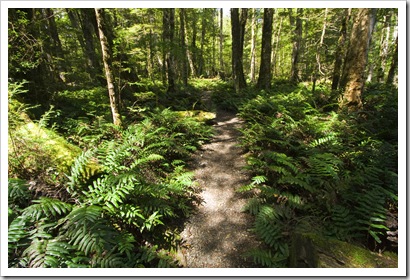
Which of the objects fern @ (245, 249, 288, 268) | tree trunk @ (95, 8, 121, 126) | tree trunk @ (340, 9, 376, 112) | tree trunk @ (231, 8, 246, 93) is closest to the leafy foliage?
fern @ (245, 249, 288, 268)

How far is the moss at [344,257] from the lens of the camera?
2.46 metres

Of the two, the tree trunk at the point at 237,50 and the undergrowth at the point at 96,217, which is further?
the tree trunk at the point at 237,50

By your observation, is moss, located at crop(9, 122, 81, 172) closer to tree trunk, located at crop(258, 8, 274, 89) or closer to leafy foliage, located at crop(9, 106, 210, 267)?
leafy foliage, located at crop(9, 106, 210, 267)

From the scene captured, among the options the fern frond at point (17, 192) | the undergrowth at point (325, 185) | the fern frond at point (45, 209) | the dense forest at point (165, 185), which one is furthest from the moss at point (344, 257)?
the fern frond at point (17, 192)

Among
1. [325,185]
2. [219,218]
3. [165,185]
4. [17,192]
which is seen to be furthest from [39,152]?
[325,185]

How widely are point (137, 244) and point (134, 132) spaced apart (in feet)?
10.7

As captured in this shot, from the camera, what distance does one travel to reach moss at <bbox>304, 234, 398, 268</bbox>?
2464 millimetres

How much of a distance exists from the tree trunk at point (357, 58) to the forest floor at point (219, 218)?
14.6 feet

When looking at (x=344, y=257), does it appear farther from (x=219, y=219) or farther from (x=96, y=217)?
(x=96, y=217)

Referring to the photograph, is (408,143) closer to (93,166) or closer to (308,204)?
(308,204)

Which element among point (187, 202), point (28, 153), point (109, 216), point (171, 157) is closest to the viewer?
point (109, 216)

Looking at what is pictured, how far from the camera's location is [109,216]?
307 centimetres

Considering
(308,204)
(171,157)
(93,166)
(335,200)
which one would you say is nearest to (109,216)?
(93,166)

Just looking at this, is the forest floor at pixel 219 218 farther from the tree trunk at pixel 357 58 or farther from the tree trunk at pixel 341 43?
the tree trunk at pixel 341 43
